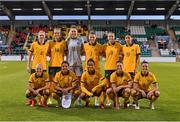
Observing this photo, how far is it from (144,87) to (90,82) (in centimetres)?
130

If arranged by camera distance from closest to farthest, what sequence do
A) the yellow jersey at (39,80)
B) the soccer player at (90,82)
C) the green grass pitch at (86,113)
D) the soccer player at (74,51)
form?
the green grass pitch at (86,113) < the soccer player at (90,82) < the yellow jersey at (39,80) < the soccer player at (74,51)

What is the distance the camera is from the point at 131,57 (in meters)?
11.2

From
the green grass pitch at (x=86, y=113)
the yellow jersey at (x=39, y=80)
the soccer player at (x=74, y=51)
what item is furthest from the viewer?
the soccer player at (x=74, y=51)

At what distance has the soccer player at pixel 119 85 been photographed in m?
10.5

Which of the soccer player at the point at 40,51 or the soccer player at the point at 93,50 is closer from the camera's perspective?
the soccer player at the point at 93,50

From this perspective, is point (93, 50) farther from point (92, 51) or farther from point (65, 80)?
point (65, 80)

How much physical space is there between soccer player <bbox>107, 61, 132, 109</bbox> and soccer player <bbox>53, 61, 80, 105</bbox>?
828 millimetres

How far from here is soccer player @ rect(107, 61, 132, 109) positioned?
10469 mm

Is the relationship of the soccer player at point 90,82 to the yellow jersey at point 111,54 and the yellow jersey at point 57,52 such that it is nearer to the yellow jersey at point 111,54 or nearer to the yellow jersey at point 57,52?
the yellow jersey at point 111,54

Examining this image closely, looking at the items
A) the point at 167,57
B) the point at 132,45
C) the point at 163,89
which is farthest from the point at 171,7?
the point at 132,45

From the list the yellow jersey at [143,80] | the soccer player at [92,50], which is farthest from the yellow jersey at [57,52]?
the yellow jersey at [143,80]

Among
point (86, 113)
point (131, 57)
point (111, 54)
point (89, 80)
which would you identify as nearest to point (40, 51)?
point (89, 80)

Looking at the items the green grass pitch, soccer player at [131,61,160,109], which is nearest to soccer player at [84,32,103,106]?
soccer player at [131,61,160,109]

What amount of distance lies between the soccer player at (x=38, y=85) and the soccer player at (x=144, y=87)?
2090 millimetres
